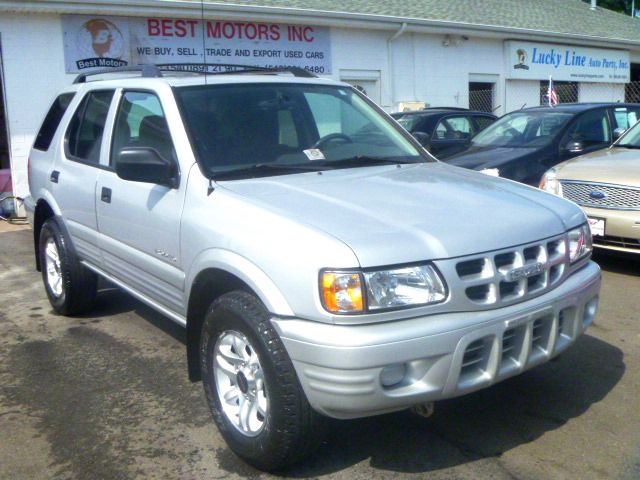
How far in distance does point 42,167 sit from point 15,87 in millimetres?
6078

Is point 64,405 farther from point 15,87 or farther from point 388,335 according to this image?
point 15,87

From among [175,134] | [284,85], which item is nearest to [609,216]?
[284,85]

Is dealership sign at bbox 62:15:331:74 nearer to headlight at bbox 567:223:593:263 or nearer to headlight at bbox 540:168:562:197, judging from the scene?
headlight at bbox 540:168:562:197

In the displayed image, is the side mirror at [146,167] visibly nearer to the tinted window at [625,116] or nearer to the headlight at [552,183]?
the headlight at [552,183]

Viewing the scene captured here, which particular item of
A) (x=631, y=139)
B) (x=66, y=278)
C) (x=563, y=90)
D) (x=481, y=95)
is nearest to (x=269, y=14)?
(x=481, y=95)

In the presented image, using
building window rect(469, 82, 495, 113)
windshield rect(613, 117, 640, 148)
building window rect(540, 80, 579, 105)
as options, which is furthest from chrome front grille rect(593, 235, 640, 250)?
building window rect(540, 80, 579, 105)

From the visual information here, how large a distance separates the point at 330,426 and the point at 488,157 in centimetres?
566

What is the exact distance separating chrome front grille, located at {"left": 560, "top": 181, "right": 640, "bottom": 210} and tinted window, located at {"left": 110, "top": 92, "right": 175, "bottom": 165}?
411 centimetres

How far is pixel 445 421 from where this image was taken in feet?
12.8

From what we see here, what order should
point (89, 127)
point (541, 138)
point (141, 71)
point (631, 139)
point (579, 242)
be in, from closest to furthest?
1. point (579, 242)
2. point (141, 71)
3. point (89, 127)
4. point (631, 139)
5. point (541, 138)

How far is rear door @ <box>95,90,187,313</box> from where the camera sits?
13.2ft

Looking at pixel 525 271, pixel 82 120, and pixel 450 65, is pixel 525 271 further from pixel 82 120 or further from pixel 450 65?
pixel 450 65

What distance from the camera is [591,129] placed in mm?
9172

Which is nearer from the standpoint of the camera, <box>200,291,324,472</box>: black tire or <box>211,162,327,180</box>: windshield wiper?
<box>200,291,324,472</box>: black tire
